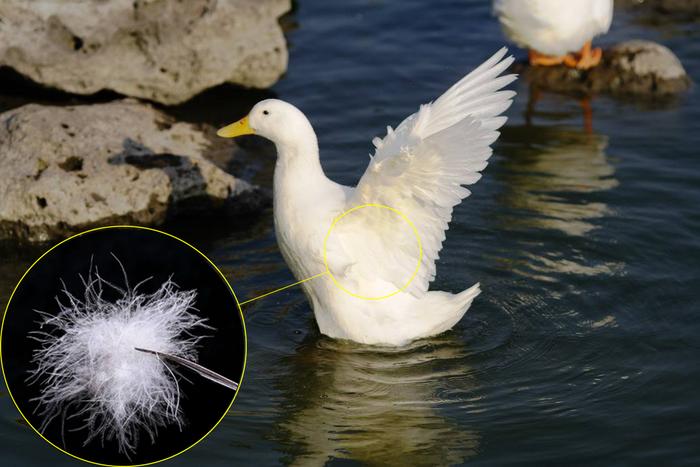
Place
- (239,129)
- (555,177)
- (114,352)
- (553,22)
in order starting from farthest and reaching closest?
(553,22)
(555,177)
(239,129)
(114,352)

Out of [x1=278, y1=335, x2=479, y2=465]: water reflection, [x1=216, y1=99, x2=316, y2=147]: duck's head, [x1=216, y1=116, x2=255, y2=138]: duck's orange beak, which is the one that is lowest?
[x1=278, y1=335, x2=479, y2=465]: water reflection

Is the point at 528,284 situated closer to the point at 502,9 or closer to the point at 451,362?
the point at 451,362

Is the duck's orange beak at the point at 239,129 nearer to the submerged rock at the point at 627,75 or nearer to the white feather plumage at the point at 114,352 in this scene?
the white feather plumage at the point at 114,352

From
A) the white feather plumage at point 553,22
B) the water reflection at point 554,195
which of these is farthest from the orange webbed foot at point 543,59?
the water reflection at point 554,195

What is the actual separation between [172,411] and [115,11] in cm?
551

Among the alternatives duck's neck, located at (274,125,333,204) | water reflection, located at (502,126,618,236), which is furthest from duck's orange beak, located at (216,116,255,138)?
water reflection, located at (502,126,618,236)

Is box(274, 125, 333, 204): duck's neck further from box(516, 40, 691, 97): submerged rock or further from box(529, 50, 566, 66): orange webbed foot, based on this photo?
box(529, 50, 566, 66): orange webbed foot

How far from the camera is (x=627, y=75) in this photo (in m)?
10.7

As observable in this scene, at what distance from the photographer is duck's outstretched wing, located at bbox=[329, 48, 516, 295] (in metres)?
5.74

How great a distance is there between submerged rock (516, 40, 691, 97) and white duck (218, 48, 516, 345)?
4.74 meters

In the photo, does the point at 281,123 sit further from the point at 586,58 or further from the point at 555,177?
the point at 586,58

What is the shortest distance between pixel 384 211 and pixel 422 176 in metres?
0.38

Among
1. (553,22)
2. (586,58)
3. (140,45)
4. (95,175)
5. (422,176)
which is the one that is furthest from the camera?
(586,58)

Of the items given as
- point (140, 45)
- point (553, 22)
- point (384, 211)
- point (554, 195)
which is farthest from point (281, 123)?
point (553, 22)
